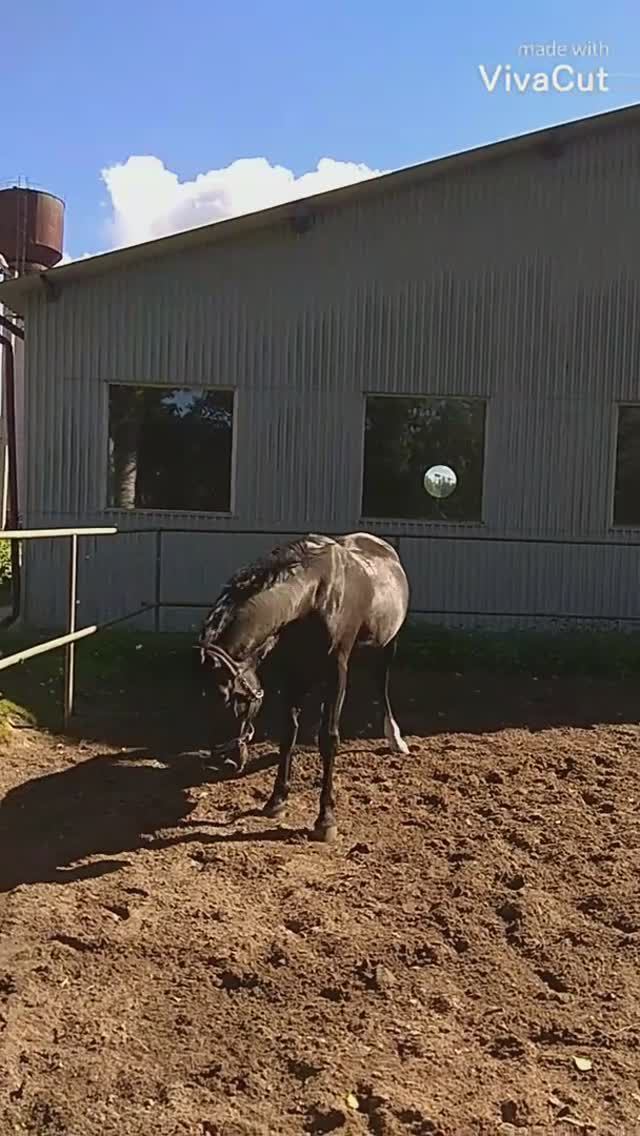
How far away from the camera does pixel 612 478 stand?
10070 millimetres

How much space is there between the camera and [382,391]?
9938mm

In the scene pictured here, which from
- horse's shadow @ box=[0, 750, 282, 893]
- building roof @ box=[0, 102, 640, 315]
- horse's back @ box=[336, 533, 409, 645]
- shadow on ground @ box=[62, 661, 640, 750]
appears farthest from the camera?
building roof @ box=[0, 102, 640, 315]

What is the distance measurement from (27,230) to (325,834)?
14961 mm

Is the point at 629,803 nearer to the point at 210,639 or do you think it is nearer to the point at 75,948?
the point at 210,639

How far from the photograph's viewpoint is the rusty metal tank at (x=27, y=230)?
1655 cm

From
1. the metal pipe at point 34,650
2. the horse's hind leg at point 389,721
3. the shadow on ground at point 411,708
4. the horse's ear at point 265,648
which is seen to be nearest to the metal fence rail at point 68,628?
the metal pipe at point 34,650

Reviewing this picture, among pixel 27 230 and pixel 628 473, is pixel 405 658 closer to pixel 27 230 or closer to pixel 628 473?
pixel 628 473

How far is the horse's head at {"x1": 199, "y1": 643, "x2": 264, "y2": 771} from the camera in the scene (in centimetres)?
417

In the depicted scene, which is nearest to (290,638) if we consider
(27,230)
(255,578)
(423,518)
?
(255,578)

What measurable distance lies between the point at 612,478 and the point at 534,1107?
8392mm

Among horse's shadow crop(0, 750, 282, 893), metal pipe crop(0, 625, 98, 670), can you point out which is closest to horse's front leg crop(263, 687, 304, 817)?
horse's shadow crop(0, 750, 282, 893)

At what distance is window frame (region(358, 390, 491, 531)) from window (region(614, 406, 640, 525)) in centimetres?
145

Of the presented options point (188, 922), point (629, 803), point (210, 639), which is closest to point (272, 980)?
point (188, 922)

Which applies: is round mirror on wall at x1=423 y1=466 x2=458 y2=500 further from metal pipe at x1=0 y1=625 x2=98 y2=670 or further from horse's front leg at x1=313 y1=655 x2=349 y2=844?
horse's front leg at x1=313 y1=655 x2=349 y2=844
